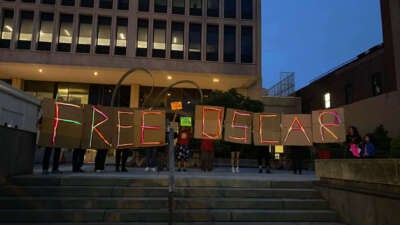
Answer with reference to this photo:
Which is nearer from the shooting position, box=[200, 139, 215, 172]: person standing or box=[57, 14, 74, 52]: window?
box=[200, 139, 215, 172]: person standing

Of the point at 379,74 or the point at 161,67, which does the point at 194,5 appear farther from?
the point at 379,74

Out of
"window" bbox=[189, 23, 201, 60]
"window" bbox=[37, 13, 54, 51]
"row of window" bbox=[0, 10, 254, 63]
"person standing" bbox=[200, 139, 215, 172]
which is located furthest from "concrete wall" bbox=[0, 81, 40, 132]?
"window" bbox=[37, 13, 54, 51]

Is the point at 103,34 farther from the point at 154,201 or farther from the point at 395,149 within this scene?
the point at 154,201

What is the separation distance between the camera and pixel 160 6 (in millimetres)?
34406

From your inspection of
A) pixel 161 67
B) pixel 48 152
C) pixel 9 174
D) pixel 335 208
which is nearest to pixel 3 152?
pixel 9 174

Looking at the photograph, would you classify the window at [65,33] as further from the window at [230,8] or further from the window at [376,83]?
the window at [376,83]

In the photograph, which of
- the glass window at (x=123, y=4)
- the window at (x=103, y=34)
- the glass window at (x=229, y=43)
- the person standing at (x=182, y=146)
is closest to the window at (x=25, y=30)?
the window at (x=103, y=34)

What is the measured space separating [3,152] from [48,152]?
1781mm

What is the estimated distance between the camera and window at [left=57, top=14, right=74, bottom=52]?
32281mm

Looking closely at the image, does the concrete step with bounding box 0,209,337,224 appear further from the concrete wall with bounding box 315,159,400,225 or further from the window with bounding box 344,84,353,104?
the window with bounding box 344,84,353,104

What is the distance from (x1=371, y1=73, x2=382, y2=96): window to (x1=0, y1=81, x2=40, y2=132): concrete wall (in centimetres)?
2872

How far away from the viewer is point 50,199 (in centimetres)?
718

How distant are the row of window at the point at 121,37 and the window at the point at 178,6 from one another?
52.0 inches

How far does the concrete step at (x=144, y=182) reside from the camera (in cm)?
797
